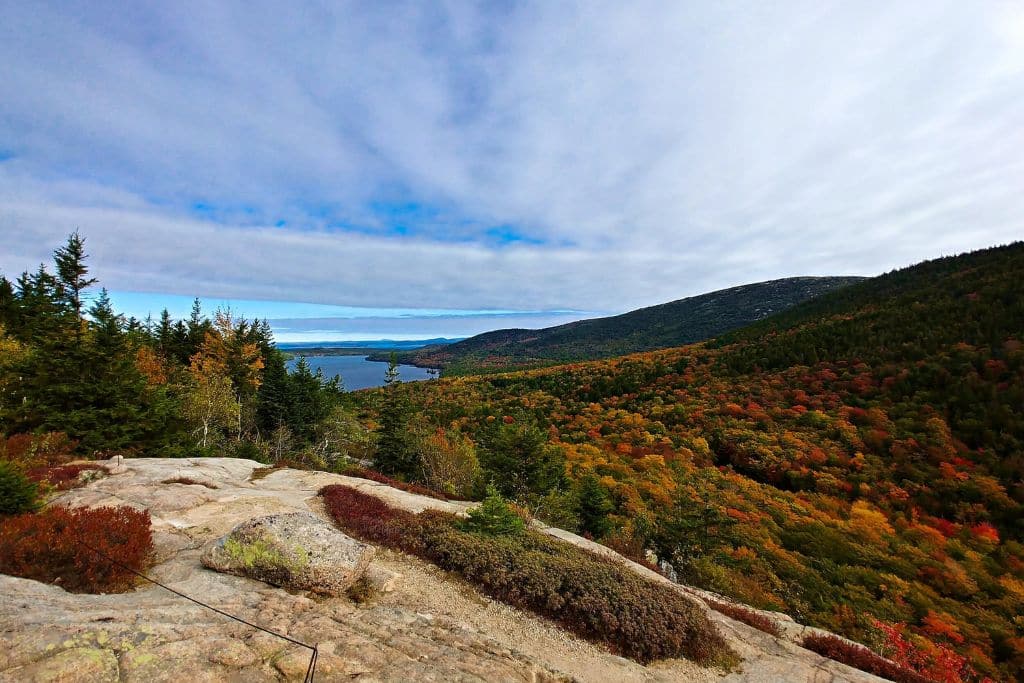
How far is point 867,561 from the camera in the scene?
53.4 ft

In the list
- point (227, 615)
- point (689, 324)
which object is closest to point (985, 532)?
point (227, 615)

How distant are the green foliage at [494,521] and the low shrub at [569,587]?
10.4 inches

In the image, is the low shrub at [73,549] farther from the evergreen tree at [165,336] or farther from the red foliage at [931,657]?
the evergreen tree at [165,336]

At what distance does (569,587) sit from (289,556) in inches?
202

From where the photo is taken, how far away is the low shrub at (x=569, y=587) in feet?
22.4

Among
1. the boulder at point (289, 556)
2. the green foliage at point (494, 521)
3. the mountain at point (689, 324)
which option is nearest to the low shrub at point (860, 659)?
the green foliage at point (494, 521)

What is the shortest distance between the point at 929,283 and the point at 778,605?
77.3 meters

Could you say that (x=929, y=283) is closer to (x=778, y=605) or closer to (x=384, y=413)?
(x=778, y=605)

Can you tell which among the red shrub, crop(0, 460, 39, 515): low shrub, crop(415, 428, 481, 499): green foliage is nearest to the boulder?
the red shrub

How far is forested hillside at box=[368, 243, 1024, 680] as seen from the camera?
44.1 ft

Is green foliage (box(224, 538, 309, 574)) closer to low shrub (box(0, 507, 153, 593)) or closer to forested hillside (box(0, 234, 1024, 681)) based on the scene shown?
low shrub (box(0, 507, 153, 593))

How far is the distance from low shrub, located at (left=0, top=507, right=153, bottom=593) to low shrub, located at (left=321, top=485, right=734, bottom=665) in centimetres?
404

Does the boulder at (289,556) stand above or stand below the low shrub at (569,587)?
above

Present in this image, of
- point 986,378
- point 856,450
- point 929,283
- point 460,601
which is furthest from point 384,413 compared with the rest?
point 929,283
